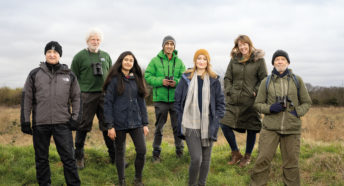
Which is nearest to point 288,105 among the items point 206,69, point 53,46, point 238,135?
point 206,69

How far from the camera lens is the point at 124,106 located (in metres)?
4.59

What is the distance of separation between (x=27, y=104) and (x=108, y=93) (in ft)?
3.94

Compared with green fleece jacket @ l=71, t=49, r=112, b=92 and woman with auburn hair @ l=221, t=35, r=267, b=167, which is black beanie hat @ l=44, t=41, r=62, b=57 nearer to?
green fleece jacket @ l=71, t=49, r=112, b=92

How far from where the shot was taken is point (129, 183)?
17.6 ft

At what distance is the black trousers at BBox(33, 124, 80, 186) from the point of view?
173 inches

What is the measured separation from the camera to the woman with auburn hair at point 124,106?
456cm

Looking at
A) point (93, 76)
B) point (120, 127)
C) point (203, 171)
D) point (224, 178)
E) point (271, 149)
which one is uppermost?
point (93, 76)

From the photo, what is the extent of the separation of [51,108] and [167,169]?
280 centimetres

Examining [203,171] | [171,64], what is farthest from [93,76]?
[203,171]

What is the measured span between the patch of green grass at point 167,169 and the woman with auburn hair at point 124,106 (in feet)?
3.26

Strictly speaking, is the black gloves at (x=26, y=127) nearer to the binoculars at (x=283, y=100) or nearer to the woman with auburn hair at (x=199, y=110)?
the woman with auburn hair at (x=199, y=110)

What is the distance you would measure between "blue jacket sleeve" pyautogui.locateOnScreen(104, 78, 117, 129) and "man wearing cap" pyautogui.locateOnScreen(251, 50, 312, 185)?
2335mm

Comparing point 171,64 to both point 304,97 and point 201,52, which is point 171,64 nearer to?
point 201,52

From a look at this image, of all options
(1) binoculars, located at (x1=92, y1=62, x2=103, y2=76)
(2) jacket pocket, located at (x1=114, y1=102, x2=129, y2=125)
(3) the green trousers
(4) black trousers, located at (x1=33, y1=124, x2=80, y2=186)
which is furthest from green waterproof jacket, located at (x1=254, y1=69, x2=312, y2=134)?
(4) black trousers, located at (x1=33, y1=124, x2=80, y2=186)
